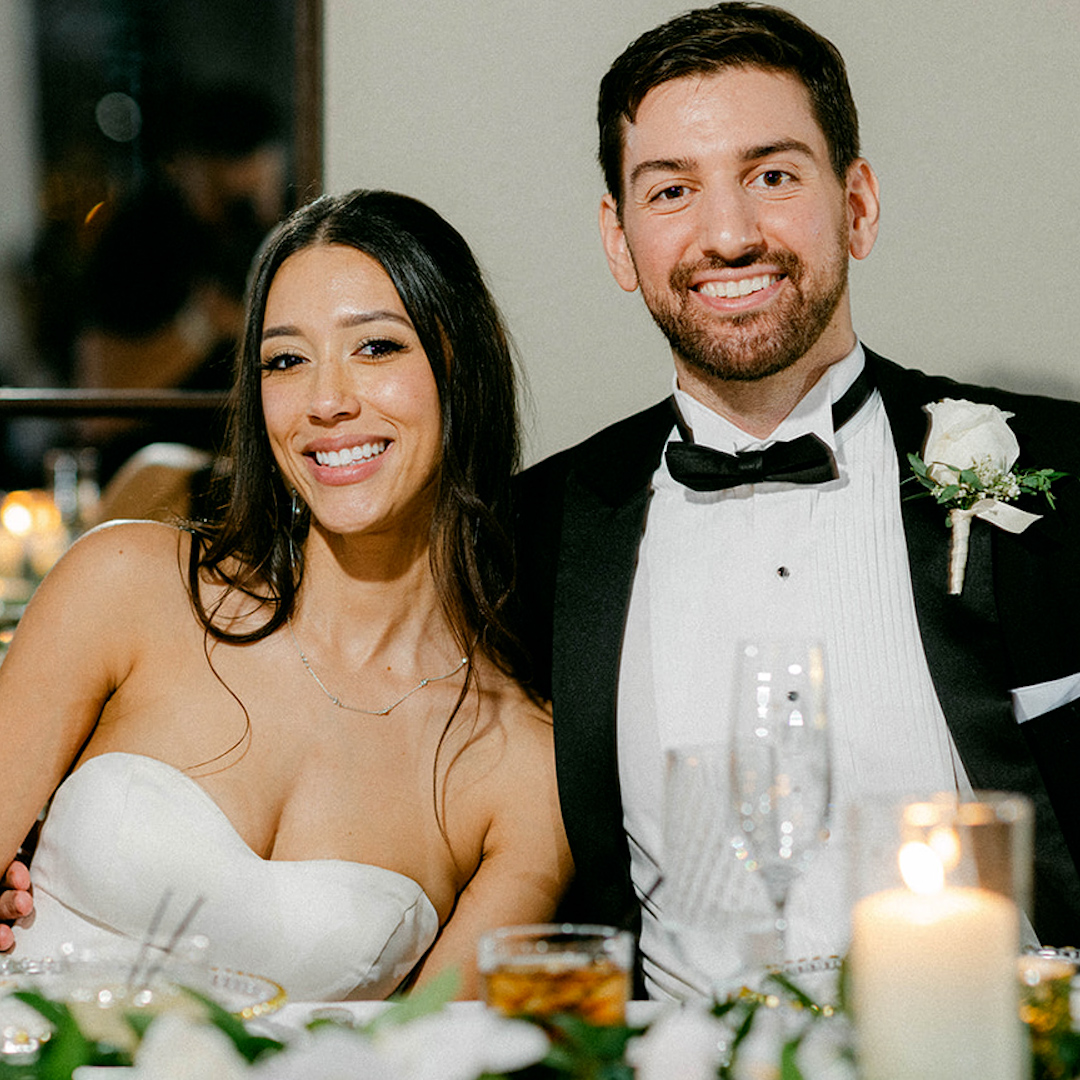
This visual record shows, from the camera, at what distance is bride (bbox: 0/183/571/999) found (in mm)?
2090

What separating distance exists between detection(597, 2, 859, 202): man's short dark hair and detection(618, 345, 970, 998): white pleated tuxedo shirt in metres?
0.43

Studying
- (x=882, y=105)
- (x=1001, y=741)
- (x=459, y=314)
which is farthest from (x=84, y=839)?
(x=882, y=105)

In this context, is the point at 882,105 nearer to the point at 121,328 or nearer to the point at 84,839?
the point at 121,328

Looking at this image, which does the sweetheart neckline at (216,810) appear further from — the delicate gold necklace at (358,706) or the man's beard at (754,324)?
the man's beard at (754,324)

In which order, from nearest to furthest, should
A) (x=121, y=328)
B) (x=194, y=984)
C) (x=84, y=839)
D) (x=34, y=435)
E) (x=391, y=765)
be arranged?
1. (x=194, y=984)
2. (x=84, y=839)
3. (x=391, y=765)
4. (x=121, y=328)
5. (x=34, y=435)

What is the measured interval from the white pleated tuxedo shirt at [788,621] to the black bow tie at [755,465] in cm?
6

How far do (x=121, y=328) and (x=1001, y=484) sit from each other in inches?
83.5

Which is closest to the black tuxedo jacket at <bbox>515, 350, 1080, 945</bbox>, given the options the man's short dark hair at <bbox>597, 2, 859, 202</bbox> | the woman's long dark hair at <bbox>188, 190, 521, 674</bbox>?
the woman's long dark hair at <bbox>188, 190, 521, 674</bbox>

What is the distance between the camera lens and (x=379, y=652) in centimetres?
235

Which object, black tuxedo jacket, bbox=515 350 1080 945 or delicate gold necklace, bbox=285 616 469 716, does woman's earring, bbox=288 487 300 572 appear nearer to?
delicate gold necklace, bbox=285 616 469 716

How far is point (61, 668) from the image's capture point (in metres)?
2.16

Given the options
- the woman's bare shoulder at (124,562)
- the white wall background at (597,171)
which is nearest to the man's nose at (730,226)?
the white wall background at (597,171)

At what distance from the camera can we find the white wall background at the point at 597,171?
2.99m

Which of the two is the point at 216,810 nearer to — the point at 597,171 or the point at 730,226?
the point at 730,226
